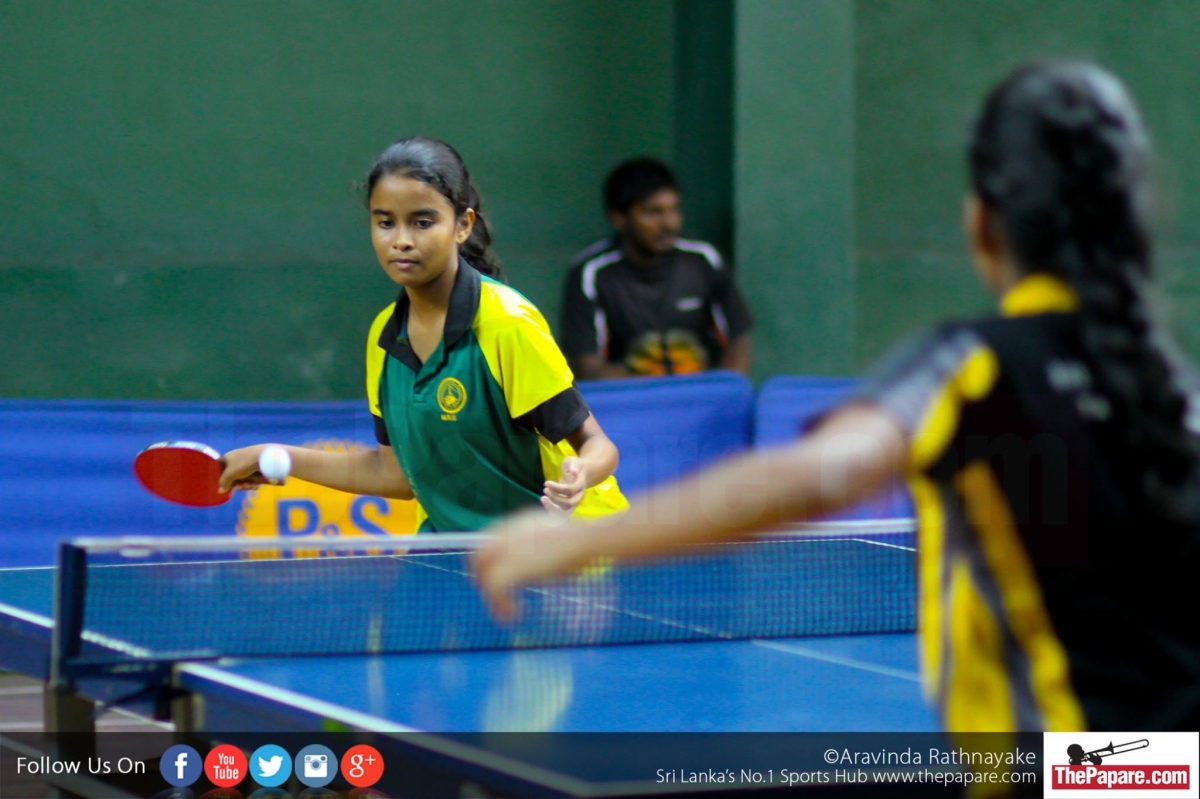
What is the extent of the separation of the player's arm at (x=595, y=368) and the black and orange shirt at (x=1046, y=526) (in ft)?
17.4

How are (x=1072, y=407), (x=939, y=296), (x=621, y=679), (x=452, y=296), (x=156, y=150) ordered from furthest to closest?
(x=939, y=296)
(x=156, y=150)
(x=452, y=296)
(x=621, y=679)
(x=1072, y=407)

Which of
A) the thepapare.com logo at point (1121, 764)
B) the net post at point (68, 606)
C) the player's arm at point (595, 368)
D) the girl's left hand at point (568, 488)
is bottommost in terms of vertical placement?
the thepapare.com logo at point (1121, 764)

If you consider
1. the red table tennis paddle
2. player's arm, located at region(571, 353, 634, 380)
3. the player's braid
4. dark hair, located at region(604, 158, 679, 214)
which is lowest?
the red table tennis paddle

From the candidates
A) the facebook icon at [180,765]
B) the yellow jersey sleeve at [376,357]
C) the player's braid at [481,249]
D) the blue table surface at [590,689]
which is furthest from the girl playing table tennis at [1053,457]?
the player's braid at [481,249]

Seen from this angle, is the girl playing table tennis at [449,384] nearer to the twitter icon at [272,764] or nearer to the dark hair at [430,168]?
the dark hair at [430,168]

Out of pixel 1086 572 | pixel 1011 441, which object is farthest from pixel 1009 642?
pixel 1011 441

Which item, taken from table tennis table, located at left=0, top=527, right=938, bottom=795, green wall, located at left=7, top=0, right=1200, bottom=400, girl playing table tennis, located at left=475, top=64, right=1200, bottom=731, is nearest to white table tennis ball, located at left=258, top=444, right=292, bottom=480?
table tennis table, located at left=0, top=527, right=938, bottom=795

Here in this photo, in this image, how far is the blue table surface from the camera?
8.60 ft

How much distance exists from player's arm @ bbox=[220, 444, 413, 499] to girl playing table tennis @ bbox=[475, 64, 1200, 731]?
222cm

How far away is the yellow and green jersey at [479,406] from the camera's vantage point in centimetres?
370

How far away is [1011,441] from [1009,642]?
219 millimetres

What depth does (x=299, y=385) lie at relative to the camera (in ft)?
25.1

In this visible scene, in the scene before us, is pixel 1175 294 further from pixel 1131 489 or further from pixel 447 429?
pixel 1131 489

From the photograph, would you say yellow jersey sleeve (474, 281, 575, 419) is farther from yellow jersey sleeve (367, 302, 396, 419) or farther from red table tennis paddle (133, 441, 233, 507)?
red table tennis paddle (133, 441, 233, 507)
